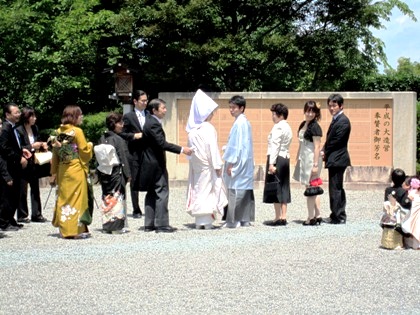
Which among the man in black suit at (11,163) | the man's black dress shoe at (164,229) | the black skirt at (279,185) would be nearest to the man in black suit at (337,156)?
the black skirt at (279,185)

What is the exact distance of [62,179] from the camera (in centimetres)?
997

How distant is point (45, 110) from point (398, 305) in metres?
15.0

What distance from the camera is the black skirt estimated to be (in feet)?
35.8

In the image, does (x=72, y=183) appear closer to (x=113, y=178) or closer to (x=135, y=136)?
(x=113, y=178)

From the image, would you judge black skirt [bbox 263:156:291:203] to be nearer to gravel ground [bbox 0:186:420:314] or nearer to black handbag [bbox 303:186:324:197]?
black handbag [bbox 303:186:324:197]

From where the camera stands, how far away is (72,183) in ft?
32.6

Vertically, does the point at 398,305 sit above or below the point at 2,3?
below

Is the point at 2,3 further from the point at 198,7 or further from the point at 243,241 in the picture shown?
the point at 243,241

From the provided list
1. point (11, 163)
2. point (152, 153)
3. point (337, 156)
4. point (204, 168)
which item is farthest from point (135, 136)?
point (337, 156)

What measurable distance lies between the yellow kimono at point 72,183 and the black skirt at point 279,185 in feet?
8.42

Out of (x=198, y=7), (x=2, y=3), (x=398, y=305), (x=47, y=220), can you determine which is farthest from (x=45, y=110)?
(x=398, y=305)

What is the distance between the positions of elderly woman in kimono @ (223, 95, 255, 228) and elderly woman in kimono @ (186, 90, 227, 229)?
0.66 ft

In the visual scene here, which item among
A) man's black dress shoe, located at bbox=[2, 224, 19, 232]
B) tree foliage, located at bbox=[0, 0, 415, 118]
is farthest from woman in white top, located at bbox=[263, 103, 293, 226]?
tree foliage, located at bbox=[0, 0, 415, 118]

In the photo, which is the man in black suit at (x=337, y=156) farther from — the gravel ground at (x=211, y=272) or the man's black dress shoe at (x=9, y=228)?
the man's black dress shoe at (x=9, y=228)
